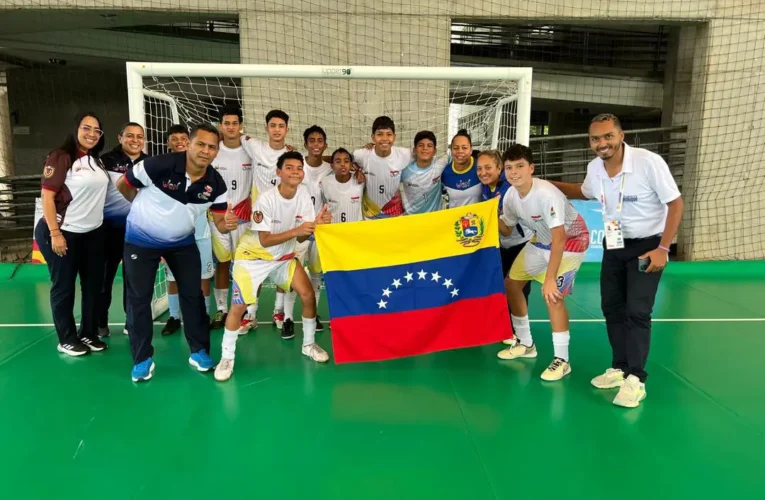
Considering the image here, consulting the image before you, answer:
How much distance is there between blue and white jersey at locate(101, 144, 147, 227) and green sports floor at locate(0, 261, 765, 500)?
1145 millimetres

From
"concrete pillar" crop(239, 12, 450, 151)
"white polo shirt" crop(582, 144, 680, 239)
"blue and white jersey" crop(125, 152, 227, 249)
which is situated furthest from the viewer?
"concrete pillar" crop(239, 12, 450, 151)

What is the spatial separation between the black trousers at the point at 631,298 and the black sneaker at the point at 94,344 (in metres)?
4.05

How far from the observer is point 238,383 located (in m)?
3.75

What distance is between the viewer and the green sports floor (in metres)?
2.56

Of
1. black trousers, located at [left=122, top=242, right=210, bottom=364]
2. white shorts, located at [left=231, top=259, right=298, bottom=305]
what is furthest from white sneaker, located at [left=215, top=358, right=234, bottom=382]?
white shorts, located at [left=231, top=259, right=298, bottom=305]

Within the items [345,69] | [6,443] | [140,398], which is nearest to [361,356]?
[140,398]

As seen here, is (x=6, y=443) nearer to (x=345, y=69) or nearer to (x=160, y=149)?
(x=345, y=69)

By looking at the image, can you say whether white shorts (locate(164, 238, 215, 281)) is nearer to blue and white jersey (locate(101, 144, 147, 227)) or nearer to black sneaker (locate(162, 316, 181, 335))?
black sneaker (locate(162, 316, 181, 335))

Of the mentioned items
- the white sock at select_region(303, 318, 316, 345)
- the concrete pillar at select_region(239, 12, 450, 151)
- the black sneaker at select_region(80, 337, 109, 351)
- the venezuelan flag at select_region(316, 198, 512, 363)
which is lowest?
the black sneaker at select_region(80, 337, 109, 351)

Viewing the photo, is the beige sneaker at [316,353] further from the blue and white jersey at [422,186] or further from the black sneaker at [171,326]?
the blue and white jersey at [422,186]

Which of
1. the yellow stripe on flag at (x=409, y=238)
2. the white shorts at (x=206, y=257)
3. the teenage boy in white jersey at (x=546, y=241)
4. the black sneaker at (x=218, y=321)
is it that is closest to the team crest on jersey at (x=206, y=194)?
the yellow stripe on flag at (x=409, y=238)

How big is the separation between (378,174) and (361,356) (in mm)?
1821

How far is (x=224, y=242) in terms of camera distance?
15.8ft

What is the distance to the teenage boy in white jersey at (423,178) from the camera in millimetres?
4590
